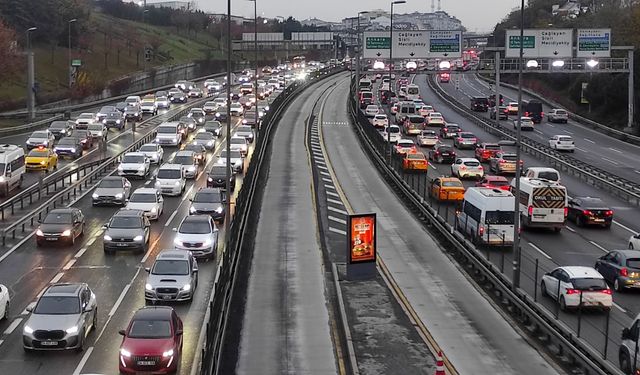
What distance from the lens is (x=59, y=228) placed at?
34.8m

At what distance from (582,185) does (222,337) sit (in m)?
37.4

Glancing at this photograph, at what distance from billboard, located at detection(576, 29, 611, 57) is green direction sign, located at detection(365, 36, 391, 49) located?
1804 cm

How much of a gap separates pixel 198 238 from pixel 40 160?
2477 cm

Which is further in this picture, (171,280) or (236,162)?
(236,162)

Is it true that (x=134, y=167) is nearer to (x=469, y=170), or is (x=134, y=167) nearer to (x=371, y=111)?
(x=469, y=170)

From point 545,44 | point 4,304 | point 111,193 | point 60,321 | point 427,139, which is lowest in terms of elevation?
point 4,304

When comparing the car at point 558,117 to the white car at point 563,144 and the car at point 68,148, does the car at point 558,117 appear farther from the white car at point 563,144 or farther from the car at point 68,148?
the car at point 68,148

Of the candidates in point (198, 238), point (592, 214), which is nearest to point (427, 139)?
point (592, 214)

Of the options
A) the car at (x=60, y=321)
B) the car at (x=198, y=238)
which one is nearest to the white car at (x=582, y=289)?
the car at (x=198, y=238)

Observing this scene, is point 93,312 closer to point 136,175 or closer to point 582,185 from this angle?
point 136,175

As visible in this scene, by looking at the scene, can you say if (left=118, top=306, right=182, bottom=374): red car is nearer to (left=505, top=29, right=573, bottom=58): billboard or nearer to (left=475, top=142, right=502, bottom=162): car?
(left=475, top=142, right=502, bottom=162): car

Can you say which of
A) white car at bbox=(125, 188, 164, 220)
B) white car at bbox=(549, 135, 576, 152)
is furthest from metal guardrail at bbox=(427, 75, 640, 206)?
white car at bbox=(125, 188, 164, 220)

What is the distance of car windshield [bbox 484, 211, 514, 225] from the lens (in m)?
34.8

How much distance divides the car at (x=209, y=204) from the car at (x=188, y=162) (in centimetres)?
1141
